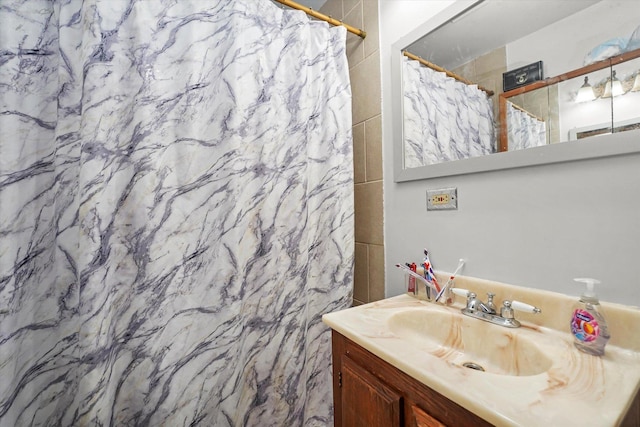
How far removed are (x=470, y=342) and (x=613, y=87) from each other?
0.76 m

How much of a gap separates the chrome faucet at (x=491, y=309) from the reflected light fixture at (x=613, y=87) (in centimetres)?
57

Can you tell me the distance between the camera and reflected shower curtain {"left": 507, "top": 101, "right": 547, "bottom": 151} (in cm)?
75

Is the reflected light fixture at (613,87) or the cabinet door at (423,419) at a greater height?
the reflected light fixture at (613,87)

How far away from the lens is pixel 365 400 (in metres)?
0.70

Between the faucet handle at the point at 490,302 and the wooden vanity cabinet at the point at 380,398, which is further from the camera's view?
the faucet handle at the point at 490,302

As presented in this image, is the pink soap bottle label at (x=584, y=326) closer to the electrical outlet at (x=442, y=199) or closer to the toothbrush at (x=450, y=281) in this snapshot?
the toothbrush at (x=450, y=281)

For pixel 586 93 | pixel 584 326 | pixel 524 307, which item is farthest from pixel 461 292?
pixel 586 93

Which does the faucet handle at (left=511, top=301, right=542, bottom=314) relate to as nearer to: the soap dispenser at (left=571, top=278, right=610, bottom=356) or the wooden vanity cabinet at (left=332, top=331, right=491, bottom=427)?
the soap dispenser at (left=571, top=278, right=610, bottom=356)

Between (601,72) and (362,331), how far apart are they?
0.90 metres

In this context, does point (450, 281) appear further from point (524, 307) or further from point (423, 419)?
point (423, 419)

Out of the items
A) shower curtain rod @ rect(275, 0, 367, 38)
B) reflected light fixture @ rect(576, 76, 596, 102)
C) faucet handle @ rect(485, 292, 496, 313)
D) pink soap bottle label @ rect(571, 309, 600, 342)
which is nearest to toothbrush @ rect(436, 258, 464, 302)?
faucet handle @ rect(485, 292, 496, 313)

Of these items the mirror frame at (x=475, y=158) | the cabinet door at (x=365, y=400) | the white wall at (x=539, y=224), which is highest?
the mirror frame at (x=475, y=158)

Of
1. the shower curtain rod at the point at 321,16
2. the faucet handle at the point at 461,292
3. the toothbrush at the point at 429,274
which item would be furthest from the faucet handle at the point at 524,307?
the shower curtain rod at the point at 321,16

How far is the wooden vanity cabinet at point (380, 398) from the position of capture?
1.69 feet
